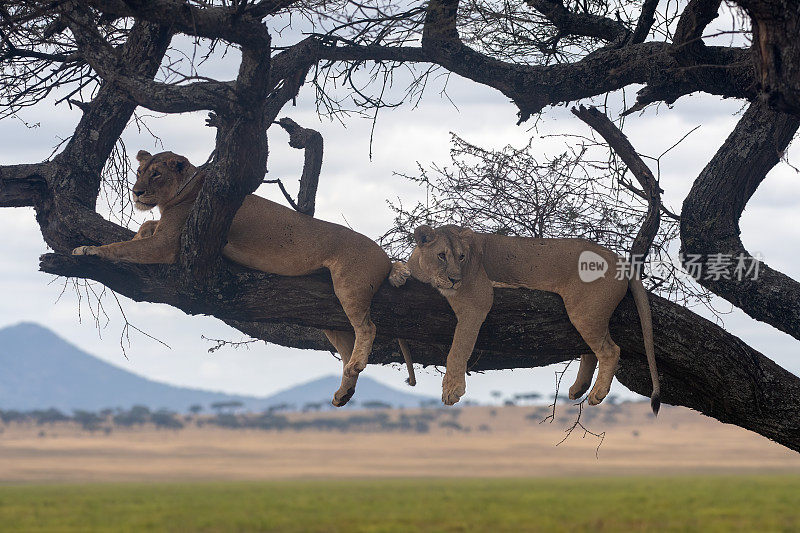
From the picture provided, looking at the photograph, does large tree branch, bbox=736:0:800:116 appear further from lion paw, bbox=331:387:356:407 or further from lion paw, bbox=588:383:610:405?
lion paw, bbox=331:387:356:407

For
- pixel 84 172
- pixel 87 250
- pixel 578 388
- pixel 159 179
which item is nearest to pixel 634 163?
pixel 578 388

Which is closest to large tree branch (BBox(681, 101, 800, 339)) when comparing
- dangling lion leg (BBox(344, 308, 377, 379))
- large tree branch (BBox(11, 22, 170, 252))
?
dangling lion leg (BBox(344, 308, 377, 379))

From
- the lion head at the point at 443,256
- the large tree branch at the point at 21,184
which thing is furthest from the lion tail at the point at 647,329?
the large tree branch at the point at 21,184

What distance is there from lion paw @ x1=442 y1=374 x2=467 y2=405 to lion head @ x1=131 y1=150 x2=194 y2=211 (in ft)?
8.48

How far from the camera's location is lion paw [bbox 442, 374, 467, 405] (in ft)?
21.9

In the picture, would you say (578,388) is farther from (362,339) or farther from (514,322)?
(362,339)

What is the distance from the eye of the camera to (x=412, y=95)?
900cm

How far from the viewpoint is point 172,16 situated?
592 centimetres

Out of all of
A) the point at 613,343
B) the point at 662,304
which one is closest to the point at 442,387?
the point at 613,343

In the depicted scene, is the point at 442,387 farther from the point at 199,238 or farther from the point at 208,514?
the point at 208,514

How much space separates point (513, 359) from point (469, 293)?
3.78 feet

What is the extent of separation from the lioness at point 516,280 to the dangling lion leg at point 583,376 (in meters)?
0.76

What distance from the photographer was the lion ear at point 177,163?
6949 millimetres

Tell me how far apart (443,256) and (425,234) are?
23cm
